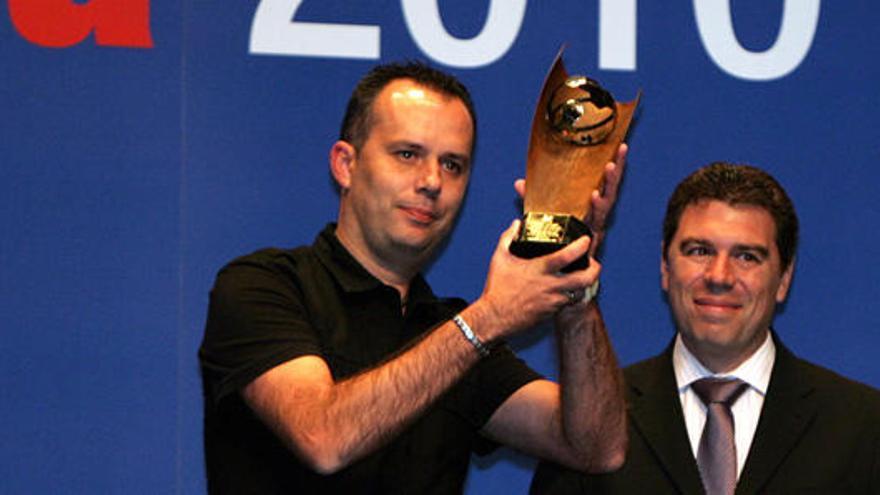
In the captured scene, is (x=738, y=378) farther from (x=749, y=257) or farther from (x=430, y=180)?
(x=430, y=180)

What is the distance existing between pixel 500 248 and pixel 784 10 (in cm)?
145

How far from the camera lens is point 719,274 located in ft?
7.83

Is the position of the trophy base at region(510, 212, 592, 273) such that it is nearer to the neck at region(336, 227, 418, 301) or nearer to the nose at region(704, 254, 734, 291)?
the neck at region(336, 227, 418, 301)

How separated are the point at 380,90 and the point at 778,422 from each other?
93 cm

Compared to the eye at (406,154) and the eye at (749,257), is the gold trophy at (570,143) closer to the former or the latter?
the eye at (406,154)

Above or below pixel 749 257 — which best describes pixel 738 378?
below

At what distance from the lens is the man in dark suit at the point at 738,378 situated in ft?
7.52

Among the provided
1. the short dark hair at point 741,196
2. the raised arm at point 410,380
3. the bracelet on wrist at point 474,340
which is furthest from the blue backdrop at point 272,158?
the bracelet on wrist at point 474,340

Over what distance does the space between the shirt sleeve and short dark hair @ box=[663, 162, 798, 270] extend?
86 centimetres

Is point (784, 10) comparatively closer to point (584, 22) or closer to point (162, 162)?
point (584, 22)

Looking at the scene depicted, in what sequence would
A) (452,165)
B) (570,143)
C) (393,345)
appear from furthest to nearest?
(452,165) < (393,345) < (570,143)

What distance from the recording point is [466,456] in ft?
7.07

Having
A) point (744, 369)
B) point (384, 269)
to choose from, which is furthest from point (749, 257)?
point (384, 269)

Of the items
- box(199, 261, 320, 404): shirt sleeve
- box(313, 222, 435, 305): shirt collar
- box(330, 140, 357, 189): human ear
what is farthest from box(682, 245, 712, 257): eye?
box(199, 261, 320, 404): shirt sleeve
